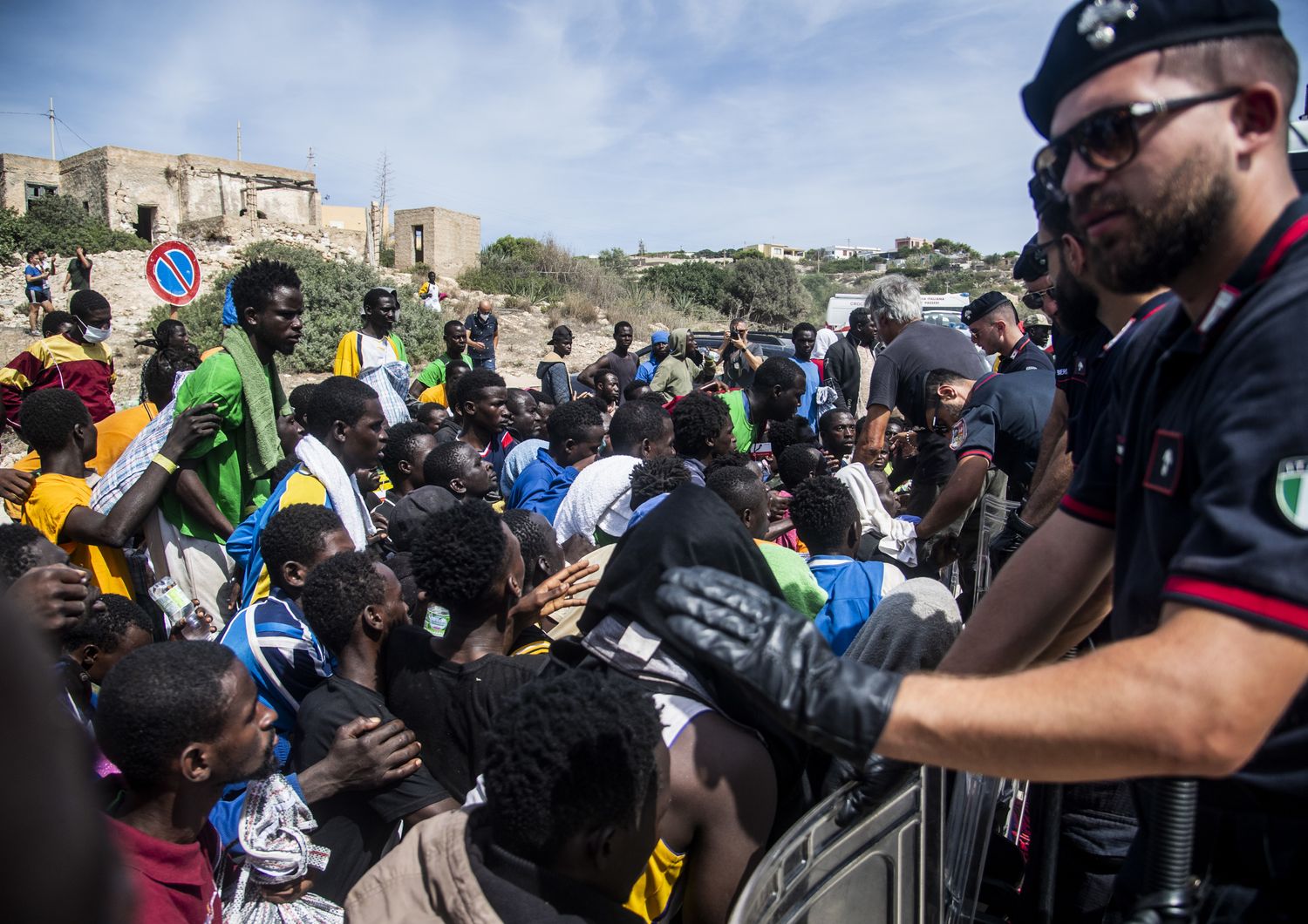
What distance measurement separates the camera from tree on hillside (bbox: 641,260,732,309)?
38094mm

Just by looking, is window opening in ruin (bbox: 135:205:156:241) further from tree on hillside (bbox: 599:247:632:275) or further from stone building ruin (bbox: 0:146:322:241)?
tree on hillside (bbox: 599:247:632:275)

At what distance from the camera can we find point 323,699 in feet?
8.66

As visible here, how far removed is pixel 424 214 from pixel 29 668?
1403 inches

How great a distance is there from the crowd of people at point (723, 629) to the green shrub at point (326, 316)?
16.1 m

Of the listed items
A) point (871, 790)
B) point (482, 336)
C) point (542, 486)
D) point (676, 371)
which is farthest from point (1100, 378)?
point (482, 336)

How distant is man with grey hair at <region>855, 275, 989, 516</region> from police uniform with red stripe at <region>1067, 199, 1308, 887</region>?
3971mm

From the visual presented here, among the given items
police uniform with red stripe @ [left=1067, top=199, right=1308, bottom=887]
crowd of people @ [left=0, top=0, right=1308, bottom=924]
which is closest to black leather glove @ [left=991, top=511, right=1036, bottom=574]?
crowd of people @ [left=0, top=0, right=1308, bottom=924]

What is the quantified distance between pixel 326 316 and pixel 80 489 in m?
18.1

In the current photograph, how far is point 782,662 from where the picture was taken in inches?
47.6

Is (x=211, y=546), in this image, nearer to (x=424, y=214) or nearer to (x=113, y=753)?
(x=113, y=753)

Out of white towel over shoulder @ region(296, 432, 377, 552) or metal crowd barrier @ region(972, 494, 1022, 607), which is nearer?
white towel over shoulder @ region(296, 432, 377, 552)

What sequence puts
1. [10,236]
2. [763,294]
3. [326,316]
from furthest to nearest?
[763,294] → [10,236] → [326,316]

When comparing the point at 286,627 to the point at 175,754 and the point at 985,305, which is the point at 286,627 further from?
the point at 985,305

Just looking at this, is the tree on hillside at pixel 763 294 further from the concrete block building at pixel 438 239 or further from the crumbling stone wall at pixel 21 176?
the crumbling stone wall at pixel 21 176
